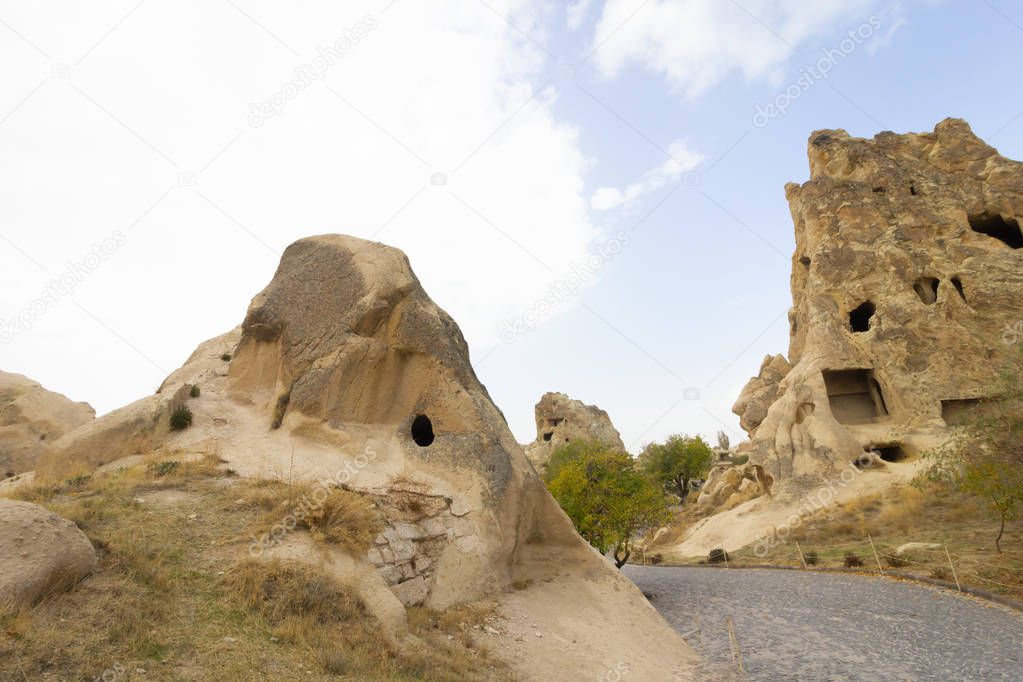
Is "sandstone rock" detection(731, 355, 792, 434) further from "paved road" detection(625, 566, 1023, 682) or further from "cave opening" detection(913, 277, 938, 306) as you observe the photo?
"paved road" detection(625, 566, 1023, 682)

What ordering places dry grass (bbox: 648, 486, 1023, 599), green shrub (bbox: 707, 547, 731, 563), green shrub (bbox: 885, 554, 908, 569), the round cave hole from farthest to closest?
1. green shrub (bbox: 707, 547, 731, 563)
2. green shrub (bbox: 885, 554, 908, 569)
3. dry grass (bbox: 648, 486, 1023, 599)
4. the round cave hole

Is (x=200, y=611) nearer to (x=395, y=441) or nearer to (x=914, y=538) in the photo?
(x=395, y=441)

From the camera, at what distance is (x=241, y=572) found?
6098mm

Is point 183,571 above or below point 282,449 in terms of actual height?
below

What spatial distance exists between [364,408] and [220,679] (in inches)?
260

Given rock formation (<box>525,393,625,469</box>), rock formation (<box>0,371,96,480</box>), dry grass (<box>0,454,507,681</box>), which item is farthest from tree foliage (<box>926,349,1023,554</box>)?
rock formation (<box>525,393,625,469</box>)

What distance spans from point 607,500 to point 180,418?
12364 millimetres

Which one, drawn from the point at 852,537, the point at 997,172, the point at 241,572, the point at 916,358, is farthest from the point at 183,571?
the point at 997,172

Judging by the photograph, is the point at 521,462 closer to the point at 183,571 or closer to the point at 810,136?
the point at 183,571

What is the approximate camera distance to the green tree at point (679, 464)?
1832 inches

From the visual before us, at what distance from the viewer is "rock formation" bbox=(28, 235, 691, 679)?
870 cm
